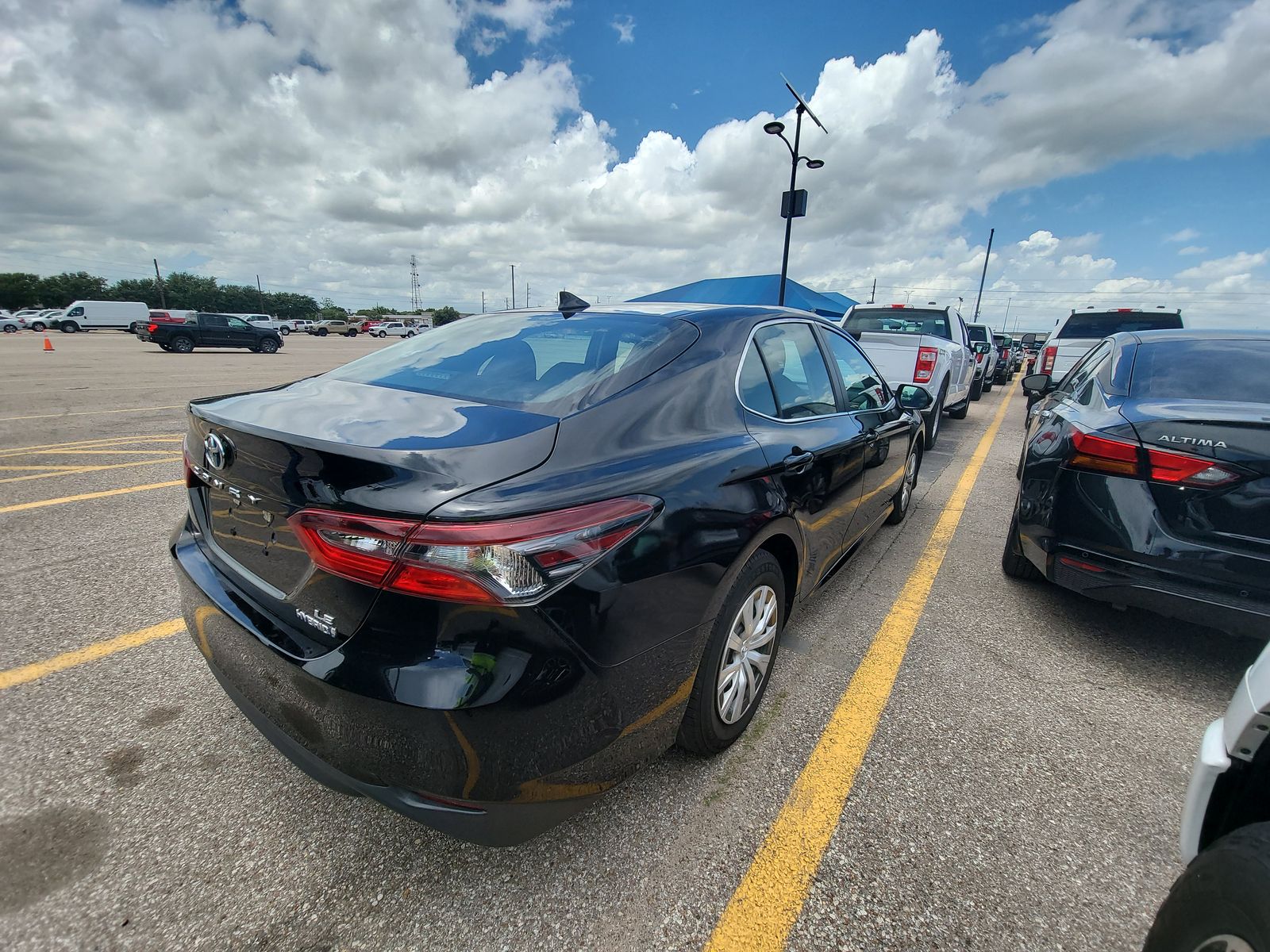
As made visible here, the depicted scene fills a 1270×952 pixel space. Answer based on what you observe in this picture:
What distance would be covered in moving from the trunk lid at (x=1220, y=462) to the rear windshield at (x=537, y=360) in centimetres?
207

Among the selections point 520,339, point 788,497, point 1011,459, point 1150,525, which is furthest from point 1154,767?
point 1011,459

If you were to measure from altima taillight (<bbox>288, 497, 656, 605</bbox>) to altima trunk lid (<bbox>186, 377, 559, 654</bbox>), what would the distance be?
4 centimetres

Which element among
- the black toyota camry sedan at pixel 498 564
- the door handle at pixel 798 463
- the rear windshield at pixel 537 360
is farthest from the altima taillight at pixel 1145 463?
the rear windshield at pixel 537 360

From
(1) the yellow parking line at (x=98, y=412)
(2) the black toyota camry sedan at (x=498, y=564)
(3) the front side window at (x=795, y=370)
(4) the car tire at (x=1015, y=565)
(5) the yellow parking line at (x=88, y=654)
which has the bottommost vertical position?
(5) the yellow parking line at (x=88, y=654)

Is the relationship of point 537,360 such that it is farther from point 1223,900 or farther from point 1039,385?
point 1039,385

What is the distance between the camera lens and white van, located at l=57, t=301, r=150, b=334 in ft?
138

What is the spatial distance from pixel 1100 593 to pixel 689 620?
2.20m

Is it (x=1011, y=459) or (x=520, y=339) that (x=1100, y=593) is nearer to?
(x=520, y=339)

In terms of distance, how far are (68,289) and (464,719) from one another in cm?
10807

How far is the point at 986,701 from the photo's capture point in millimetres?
2520

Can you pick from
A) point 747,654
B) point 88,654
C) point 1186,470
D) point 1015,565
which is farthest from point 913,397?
point 88,654

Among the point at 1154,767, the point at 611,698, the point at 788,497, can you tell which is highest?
the point at 788,497

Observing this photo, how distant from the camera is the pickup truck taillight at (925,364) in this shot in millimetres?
7301

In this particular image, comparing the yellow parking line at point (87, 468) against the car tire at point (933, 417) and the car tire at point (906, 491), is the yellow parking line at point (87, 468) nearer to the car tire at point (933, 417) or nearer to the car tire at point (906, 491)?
the car tire at point (906, 491)
